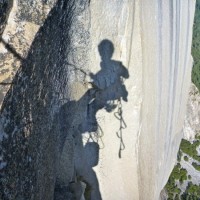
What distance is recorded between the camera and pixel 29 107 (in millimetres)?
2311

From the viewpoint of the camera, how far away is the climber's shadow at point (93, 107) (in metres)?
3.36

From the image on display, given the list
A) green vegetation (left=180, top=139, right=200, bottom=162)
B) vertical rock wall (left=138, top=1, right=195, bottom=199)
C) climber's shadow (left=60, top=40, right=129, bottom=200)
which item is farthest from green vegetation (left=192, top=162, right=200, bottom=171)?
climber's shadow (left=60, top=40, right=129, bottom=200)

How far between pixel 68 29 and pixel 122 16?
540 millimetres

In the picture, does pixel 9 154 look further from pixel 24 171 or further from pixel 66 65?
pixel 66 65

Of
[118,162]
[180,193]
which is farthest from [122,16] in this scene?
[180,193]

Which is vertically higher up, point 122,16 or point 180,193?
point 122,16

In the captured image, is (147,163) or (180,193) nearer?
(147,163)

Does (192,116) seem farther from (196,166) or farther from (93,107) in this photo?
(93,107)

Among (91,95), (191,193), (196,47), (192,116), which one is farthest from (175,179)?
(91,95)

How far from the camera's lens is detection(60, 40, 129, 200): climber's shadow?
11.0 feet

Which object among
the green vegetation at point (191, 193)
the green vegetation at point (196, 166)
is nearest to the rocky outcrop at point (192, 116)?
the green vegetation at point (196, 166)

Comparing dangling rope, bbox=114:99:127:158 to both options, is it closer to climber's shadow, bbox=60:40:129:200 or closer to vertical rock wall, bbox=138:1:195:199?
climber's shadow, bbox=60:40:129:200

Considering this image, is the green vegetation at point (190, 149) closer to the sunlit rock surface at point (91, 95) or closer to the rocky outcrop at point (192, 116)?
the rocky outcrop at point (192, 116)

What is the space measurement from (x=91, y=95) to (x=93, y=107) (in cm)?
13
